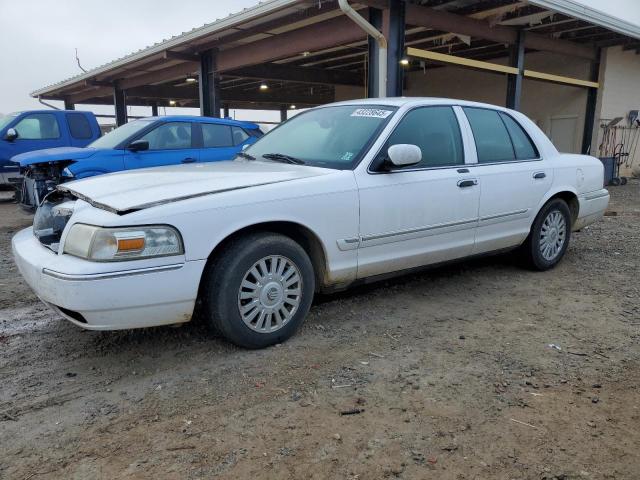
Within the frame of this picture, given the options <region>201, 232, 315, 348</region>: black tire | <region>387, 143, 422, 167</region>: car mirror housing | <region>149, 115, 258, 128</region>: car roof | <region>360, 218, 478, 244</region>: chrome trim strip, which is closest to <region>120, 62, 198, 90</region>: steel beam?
<region>149, 115, 258, 128</region>: car roof

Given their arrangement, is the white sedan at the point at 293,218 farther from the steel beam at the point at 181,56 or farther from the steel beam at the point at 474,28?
the steel beam at the point at 181,56

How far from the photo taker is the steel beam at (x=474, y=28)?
28.6 ft

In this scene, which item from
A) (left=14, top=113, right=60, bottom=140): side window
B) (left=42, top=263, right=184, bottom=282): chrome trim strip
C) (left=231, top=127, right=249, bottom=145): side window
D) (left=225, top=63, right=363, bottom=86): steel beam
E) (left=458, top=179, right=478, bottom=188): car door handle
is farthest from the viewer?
(left=225, top=63, right=363, bottom=86): steel beam

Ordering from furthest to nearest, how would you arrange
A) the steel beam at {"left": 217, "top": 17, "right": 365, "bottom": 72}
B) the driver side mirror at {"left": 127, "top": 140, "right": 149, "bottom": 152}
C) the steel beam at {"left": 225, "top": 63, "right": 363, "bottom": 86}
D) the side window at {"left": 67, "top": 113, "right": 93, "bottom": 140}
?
the steel beam at {"left": 225, "top": 63, "right": 363, "bottom": 86} < the side window at {"left": 67, "top": 113, "right": 93, "bottom": 140} < the steel beam at {"left": 217, "top": 17, "right": 365, "bottom": 72} < the driver side mirror at {"left": 127, "top": 140, "right": 149, "bottom": 152}

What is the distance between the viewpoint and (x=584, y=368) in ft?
9.97

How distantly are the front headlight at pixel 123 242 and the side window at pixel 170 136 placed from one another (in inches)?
201

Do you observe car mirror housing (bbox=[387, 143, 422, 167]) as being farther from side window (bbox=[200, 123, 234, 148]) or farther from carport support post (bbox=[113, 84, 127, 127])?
carport support post (bbox=[113, 84, 127, 127])

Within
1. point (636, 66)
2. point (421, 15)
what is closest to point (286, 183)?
point (421, 15)

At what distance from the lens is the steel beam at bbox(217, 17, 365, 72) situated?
356 inches

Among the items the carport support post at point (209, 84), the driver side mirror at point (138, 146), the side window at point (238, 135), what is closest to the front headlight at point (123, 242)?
the driver side mirror at point (138, 146)

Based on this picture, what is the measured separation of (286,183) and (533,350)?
6.35 feet

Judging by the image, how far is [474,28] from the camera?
9.76 meters

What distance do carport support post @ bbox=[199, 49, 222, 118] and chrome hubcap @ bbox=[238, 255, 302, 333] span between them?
10418 mm

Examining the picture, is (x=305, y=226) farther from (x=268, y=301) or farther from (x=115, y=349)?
(x=115, y=349)
